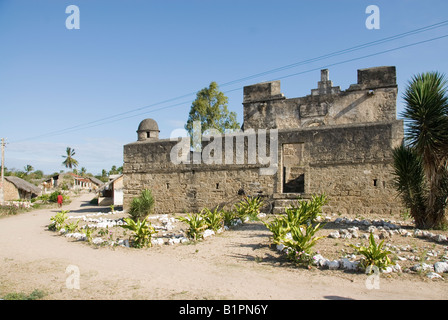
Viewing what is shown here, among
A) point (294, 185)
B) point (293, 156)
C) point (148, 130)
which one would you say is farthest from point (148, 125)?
point (294, 185)

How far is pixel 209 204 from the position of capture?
47.6ft

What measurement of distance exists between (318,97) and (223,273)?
14794 millimetres

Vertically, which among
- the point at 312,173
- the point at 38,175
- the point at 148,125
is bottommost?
the point at 38,175

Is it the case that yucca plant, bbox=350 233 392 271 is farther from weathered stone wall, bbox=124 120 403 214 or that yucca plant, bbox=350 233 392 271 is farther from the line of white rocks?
weathered stone wall, bbox=124 120 403 214

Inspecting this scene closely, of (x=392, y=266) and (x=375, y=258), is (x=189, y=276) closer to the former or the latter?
(x=375, y=258)

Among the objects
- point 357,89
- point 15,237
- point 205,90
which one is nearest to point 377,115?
point 357,89

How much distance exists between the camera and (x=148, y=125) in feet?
60.8

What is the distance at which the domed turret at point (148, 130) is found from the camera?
1848 centimetres

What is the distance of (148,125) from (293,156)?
7835 millimetres

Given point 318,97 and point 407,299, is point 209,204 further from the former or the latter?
point 407,299

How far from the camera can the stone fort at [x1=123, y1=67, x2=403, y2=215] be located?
1210cm

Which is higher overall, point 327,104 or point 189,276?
point 327,104

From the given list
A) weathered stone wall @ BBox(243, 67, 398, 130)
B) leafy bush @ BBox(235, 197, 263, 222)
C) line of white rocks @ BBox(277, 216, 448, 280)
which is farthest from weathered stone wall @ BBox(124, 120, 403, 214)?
weathered stone wall @ BBox(243, 67, 398, 130)

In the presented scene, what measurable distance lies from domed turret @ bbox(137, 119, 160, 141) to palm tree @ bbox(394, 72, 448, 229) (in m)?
12.8
